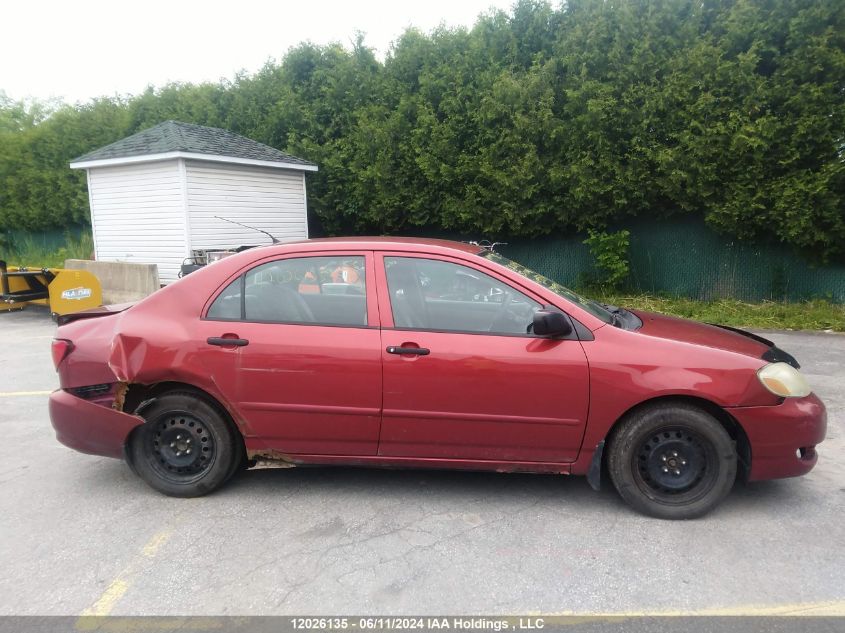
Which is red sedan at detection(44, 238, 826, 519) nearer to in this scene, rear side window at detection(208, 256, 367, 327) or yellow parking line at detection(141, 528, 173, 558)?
rear side window at detection(208, 256, 367, 327)

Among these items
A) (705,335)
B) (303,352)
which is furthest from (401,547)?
(705,335)

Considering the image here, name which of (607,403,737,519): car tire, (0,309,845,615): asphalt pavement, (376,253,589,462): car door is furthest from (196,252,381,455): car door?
(607,403,737,519): car tire

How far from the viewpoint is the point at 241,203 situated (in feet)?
42.4

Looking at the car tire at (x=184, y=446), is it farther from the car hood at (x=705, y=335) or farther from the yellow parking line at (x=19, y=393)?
the yellow parking line at (x=19, y=393)

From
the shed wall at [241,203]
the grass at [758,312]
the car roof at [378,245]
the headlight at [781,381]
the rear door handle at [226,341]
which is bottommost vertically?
the grass at [758,312]

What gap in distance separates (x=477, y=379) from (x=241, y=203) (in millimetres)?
10960

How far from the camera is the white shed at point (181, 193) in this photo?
38.8 ft

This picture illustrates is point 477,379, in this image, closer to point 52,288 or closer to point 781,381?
point 781,381

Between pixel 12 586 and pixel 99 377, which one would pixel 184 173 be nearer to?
pixel 99 377

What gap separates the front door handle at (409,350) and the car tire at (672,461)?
3.95ft

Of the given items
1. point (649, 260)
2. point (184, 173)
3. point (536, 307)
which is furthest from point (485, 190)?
point (536, 307)

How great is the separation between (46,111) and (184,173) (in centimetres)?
2376

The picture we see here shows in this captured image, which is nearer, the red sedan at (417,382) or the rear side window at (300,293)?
the red sedan at (417,382)

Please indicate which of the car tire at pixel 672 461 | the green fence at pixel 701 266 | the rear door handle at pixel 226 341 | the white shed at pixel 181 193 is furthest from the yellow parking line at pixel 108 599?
the green fence at pixel 701 266
